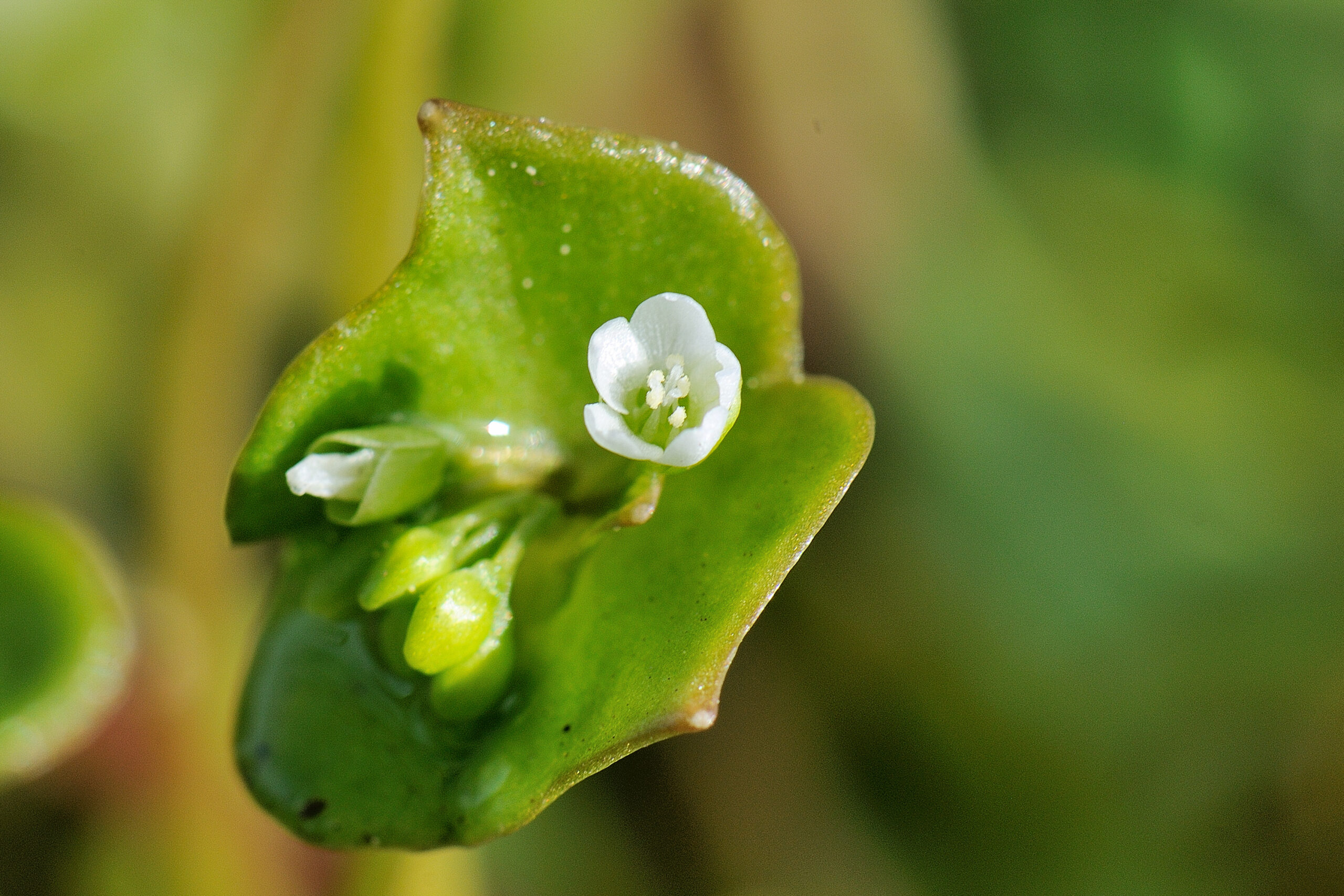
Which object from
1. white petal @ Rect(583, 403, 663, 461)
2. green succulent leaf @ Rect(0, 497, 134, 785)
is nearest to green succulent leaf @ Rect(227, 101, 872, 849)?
white petal @ Rect(583, 403, 663, 461)

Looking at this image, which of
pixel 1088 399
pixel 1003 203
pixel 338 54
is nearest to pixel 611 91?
pixel 338 54

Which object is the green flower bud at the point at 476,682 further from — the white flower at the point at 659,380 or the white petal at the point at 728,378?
the white petal at the point at 728,378

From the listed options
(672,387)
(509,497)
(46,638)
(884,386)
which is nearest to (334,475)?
(509,497)

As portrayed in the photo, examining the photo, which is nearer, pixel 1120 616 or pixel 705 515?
pixel 705 515

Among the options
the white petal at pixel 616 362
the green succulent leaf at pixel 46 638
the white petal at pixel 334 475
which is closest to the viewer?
the white petal at pixel 616 362

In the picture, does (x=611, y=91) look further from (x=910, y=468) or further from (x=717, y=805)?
(x=717, y=805)

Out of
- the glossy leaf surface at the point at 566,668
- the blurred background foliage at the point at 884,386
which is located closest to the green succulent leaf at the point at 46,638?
the blurred background foliage at the point at 884,386

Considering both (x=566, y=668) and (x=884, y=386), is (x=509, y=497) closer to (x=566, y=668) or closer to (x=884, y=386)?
(x=566, y=668)
